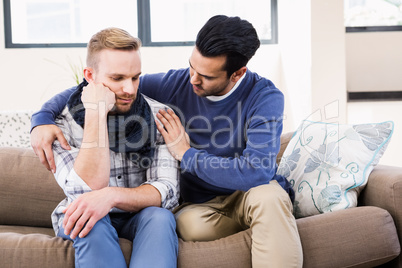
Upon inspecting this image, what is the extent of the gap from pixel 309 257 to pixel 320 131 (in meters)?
0.70

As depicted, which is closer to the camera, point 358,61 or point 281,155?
point 281,155

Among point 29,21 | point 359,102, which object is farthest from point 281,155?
point 29,21

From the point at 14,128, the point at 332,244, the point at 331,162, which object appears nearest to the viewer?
the point at 332,244

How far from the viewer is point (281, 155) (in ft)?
7.57

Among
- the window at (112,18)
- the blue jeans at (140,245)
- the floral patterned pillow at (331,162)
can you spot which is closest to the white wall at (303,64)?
the window at (112,18)

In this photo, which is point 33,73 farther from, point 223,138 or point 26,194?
point 223,138

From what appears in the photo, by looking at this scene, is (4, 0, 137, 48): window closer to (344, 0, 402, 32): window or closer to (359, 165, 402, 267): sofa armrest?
(344, 0, 402, 32): window

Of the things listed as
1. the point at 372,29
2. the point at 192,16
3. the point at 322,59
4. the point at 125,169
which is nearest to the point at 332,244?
the point at 125,169

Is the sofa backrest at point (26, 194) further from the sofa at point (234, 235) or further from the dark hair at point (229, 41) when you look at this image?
the dark hair at point (229, 41)

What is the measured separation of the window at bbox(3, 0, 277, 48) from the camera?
16.3 feet

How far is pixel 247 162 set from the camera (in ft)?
5.63

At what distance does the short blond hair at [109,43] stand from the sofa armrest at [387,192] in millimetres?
1100

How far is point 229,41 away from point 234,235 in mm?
745

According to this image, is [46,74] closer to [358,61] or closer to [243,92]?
[358,61]
